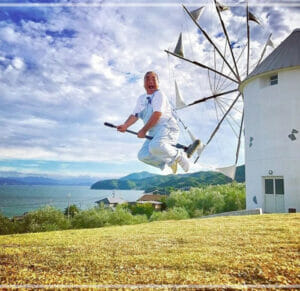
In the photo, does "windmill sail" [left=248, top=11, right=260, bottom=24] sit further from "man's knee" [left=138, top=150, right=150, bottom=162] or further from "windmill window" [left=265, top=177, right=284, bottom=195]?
"man's knee" [left=138, top=150, right=150, bottom=162]

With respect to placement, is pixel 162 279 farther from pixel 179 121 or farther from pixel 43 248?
pixel 43 248

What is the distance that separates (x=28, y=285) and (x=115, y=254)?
6.23ft

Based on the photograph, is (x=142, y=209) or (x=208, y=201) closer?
(x=208, y=201)

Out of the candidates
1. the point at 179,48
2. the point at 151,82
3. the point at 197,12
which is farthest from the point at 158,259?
the point at 197,12

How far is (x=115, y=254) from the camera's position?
5742 millimetres

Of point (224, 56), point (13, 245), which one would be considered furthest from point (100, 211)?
point (13, 245)

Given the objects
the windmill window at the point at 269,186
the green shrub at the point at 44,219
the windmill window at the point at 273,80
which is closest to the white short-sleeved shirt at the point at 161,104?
the windmill window at the point at 269,186

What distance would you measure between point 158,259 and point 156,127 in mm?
2174

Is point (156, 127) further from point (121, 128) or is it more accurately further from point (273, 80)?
point (273, 80)

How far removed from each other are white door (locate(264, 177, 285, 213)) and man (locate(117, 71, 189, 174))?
1230cm

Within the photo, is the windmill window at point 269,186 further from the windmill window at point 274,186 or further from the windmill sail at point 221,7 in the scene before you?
the windmill sail at point 221,7

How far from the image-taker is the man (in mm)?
4488

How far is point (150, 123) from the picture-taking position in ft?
14.7

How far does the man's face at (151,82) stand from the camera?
15.1 ft
